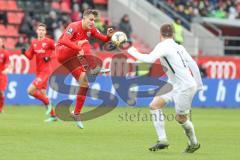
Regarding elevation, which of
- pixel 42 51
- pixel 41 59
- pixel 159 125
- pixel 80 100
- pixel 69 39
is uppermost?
pixel 69 39

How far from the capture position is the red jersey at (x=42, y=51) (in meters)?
20.0

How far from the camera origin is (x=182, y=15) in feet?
121

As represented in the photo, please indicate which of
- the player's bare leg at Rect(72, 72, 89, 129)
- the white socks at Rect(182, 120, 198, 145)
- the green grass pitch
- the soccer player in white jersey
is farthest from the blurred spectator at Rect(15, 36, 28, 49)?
the white socks at Rect(182, 120, 198, 145)

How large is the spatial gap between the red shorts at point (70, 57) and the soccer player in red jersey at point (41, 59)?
2656 mm

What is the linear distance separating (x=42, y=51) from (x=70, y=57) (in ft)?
11.0

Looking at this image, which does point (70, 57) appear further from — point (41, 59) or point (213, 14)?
point (213, 14)

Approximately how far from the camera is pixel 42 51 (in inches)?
794

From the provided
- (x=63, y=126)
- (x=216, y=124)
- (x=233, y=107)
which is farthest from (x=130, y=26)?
(x=63, y=126)

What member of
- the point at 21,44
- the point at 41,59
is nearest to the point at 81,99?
the point at 41,59

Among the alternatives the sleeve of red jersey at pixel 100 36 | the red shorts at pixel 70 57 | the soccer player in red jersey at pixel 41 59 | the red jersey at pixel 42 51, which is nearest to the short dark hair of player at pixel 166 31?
the sleeve of red jersey at pixel 100 36

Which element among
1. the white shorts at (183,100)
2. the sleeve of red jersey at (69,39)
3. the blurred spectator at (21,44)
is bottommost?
the blurred spectator at (21,44)

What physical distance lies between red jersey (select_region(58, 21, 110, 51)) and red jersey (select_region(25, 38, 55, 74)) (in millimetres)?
3346

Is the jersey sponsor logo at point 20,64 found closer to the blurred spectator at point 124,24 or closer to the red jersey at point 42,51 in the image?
the blurred spectator at point 124,24

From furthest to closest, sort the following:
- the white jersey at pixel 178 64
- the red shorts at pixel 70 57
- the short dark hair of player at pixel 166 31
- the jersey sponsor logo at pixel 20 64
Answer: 1. the jersey sponsor logo at pixel 20 64
2. the red shorts at pixel 70 57
3. the short dark hair of player at pixel 166 31
4. the white jersey at pixel 178 64
